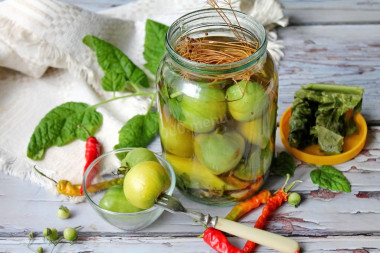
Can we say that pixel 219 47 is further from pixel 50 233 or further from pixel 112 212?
pixel 50 233

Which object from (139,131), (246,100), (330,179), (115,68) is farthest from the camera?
(115,68)

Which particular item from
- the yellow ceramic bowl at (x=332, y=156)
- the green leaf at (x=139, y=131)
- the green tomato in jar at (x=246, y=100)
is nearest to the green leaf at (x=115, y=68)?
the green leaf at (x=139, y=131)

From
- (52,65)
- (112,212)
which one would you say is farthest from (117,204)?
(52,65)

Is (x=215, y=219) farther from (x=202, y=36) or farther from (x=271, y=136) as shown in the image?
(x=202, y=36)

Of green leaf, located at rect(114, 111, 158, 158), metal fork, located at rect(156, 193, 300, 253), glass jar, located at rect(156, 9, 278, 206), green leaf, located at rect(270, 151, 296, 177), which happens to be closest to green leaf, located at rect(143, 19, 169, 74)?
green leaf, located at rect(114, 111, 158, 158)

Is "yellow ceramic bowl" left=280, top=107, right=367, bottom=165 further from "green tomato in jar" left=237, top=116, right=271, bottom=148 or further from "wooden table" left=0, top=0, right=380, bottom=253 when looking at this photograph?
"green tomato in jar" left=237, top=116, right=271, bottom=148
